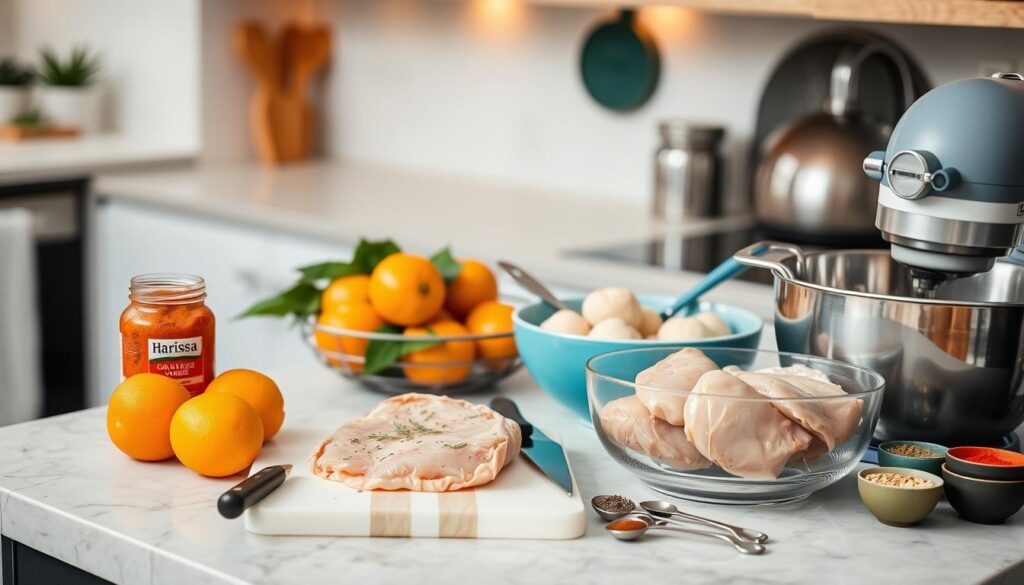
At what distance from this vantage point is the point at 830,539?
933mm

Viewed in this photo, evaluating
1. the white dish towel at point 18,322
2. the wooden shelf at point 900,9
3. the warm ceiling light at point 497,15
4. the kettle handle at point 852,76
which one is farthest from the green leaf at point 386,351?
the warm ceiling light at point 497,15

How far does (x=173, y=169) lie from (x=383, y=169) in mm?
548

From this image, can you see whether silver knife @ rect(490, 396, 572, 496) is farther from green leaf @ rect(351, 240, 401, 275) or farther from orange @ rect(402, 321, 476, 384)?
green leaf @ rect(351, 240, 401, 275)

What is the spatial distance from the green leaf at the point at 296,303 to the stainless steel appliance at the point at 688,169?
136 cm

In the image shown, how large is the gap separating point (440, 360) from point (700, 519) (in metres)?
0.42

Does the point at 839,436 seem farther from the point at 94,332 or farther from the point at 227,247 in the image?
the point at 94,332

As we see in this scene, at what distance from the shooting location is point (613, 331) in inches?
46.5

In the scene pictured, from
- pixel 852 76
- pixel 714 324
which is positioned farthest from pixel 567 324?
pixel 852 76

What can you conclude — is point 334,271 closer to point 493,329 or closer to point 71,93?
point 493,329

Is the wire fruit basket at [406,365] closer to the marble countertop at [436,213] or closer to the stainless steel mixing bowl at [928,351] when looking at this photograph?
the stainless steel mixing bowl at [928,351]

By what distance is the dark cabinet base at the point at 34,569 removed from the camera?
965 mm

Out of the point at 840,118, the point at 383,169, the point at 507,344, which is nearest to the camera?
the point at 507,344

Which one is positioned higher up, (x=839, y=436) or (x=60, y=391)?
(x=839, y=436)

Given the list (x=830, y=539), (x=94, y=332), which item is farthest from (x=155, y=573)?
(x=94, y=332)
